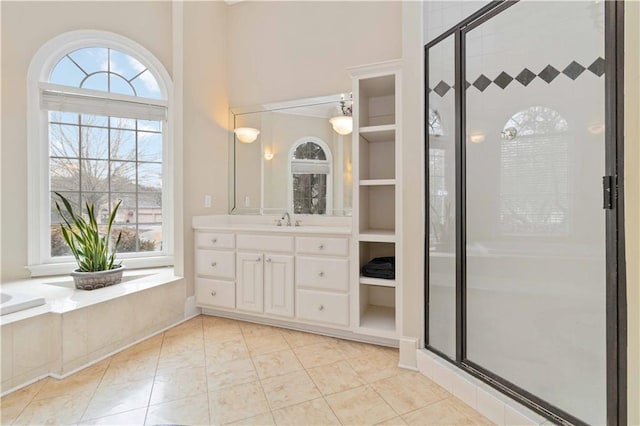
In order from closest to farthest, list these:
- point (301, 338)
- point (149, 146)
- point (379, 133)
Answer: point (379, 133) → point (301, 338) → point (149, 146)

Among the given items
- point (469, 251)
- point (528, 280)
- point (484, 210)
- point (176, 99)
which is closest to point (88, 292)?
point (176, 99)

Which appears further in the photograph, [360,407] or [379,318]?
[379,318]

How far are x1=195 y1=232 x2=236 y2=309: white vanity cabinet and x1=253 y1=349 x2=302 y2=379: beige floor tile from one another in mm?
700

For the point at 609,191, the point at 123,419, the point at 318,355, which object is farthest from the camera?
the point at 318,355

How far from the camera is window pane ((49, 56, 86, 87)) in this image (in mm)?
2705

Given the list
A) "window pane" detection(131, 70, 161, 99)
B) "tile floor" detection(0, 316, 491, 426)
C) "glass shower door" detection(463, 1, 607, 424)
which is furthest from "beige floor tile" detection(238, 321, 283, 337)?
"window pane" detection(131, 70, 161, 99)

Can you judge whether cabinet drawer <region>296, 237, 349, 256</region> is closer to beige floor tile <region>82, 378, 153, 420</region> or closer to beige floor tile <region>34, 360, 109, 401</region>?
beige floor tile <region>82, 378, 153, 420</region>

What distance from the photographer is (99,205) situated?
115 inches

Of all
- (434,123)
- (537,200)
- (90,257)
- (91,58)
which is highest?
(91,58)

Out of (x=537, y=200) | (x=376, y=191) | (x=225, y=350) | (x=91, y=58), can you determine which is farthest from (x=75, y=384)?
(x=537, y=200)

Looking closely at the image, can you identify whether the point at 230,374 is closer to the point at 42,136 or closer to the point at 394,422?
the point at 394,422

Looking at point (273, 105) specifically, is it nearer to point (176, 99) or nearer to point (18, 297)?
point (176, 99)

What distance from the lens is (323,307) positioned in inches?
93.7

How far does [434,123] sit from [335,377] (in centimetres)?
163
